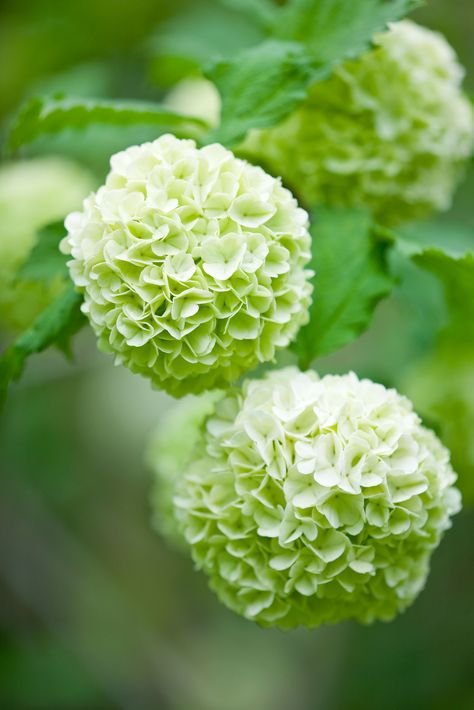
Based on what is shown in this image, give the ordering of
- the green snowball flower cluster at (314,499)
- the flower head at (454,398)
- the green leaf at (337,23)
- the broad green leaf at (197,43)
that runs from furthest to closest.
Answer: the broad green leaf at (197,43) → the flower head at (454,398) → the green leaf at (337,23) → the green snowball flower cluster at (314,499)

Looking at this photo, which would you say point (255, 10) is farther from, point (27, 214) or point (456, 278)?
point (456, 278)

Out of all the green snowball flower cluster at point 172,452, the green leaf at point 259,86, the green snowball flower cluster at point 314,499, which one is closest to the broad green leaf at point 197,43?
the green leaf at point 259,86

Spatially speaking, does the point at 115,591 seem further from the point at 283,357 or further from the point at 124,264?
the point at 124,264

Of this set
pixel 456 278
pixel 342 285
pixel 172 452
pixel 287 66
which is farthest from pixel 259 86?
pixel 172 452

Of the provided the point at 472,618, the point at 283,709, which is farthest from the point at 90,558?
the point at 472,618

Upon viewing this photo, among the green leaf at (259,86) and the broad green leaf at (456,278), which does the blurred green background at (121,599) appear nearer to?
the broad green leaf at (456,278)

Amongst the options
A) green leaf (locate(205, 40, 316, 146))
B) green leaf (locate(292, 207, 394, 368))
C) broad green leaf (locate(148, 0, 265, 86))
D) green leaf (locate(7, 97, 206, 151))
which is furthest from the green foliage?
broad green leaf (locate(148, 0, 265, 86))
